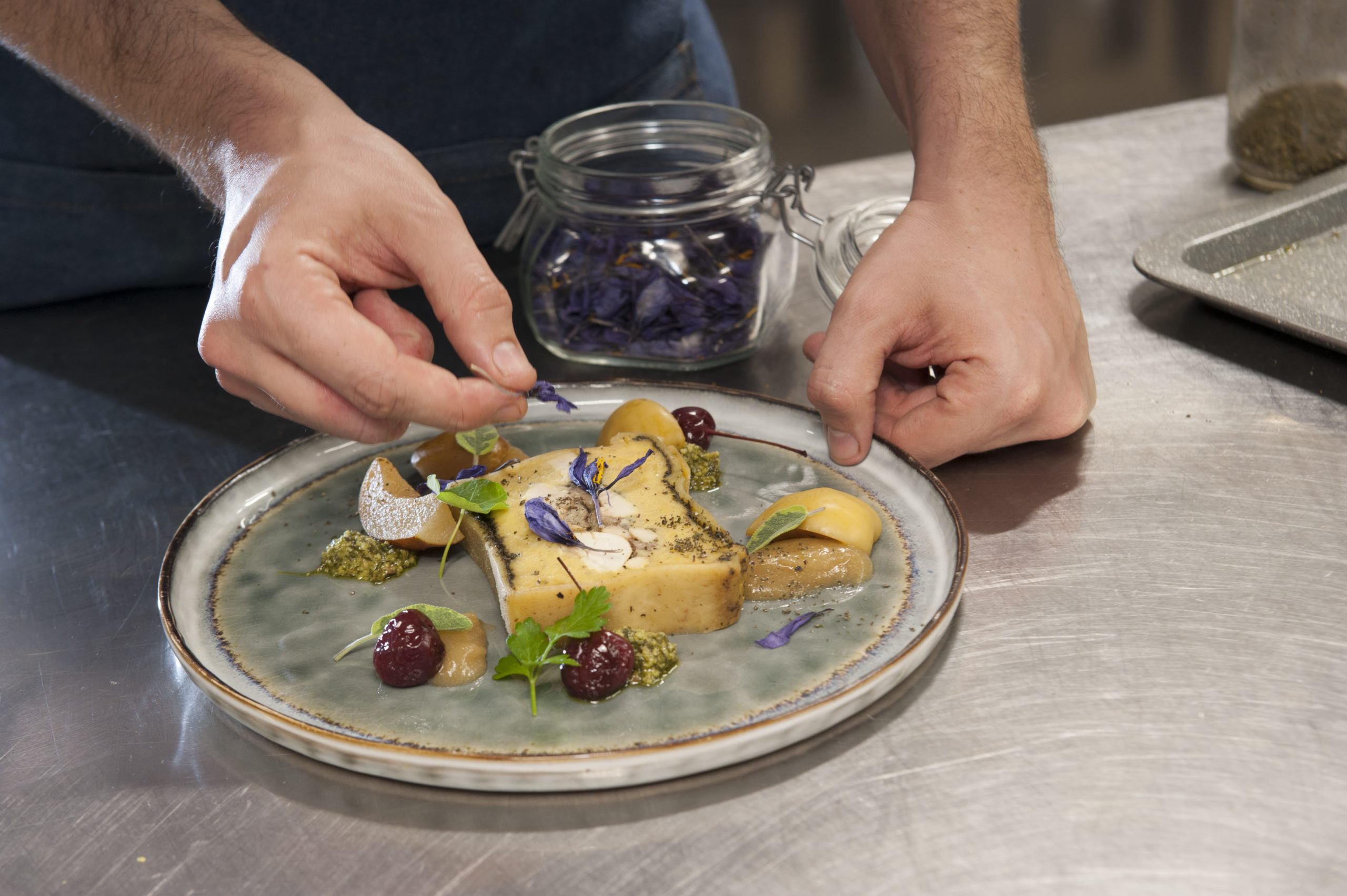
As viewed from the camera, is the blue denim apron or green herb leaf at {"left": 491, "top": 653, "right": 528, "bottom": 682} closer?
green herb leaf at {"left": 491, "top": 653, "right": 528, "bottom": 682}

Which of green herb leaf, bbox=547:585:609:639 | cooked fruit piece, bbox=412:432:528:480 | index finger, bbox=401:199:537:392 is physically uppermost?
index finger, bbox=401:199:537:392

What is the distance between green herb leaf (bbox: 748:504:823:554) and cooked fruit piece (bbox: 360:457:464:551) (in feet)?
1.16

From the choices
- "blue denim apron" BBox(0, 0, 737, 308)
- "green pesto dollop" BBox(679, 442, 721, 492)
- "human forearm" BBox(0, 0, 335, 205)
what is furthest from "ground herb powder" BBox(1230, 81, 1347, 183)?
"human forearm" BBox(0, 0, 335, 205)

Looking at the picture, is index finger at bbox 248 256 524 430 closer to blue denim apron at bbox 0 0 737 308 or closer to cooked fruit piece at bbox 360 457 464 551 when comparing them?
cooked fruit piece at bbox 360 457 464 551

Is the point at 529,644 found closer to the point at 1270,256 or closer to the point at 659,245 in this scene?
the point at 659,245

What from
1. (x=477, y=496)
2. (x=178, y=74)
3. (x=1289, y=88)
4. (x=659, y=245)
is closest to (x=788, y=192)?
(x=659, y=245)

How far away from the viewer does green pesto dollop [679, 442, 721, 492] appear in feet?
4.73

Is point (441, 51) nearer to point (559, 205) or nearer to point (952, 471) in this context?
point (559, 205)

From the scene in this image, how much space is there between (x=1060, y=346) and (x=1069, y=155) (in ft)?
4.28

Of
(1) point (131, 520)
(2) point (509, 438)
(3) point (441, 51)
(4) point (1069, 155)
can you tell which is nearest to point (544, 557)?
(2) point (509, 438)

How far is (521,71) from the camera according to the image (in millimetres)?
2162

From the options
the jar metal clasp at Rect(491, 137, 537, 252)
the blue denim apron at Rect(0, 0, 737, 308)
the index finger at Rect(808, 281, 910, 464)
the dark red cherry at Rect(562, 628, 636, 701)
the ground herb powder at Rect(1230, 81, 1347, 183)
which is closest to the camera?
the dark red cherry at Rect(562, 628, 636, 701)

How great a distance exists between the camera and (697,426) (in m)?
1.51

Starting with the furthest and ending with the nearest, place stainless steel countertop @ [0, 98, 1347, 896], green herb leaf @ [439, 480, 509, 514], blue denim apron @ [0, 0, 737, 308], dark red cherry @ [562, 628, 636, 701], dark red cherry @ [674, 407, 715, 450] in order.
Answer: blue denim apron @ [0, 0, 737, 308] < dark red cherry @ [674, 407, 715, 450] < green herb leaf @ [439, 480, 509, 514] < dark red cherry @ [562, 628, 636, 701] < stainless steel countertop @ [0, 98, 1347, 896]
